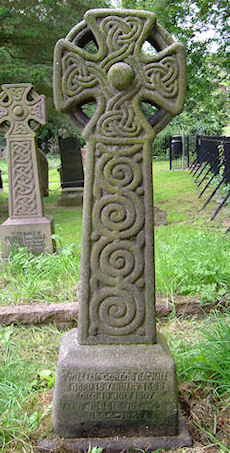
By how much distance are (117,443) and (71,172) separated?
10.4 meters

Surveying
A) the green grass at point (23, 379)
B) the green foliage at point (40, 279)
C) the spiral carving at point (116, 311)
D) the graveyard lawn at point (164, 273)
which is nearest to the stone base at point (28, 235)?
the graveyard lawn at point (164, 273)

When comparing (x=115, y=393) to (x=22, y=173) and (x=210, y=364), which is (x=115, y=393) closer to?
(x=210, y=364)

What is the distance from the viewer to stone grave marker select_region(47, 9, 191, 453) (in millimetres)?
2230

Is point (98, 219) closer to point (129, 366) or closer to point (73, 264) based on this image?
point (129, 366)

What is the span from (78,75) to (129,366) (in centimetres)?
164

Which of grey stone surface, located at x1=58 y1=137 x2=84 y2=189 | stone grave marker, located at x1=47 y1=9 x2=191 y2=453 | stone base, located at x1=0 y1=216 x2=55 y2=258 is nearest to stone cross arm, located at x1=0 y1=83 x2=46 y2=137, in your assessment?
stone base, located at x1=0 y1=216 x2=55 y2=258

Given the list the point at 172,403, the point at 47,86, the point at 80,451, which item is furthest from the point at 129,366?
the point at 47,86

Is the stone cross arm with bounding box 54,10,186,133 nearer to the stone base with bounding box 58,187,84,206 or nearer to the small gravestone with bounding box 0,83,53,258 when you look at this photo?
the small gravestone with bounding box 0,83,53,258

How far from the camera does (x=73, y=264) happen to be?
498 cm

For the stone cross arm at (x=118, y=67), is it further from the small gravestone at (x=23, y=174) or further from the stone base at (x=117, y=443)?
the small gravestone at (x=23, y=174)

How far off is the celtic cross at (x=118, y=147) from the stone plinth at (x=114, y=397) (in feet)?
0.55

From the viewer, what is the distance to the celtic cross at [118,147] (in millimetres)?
2223

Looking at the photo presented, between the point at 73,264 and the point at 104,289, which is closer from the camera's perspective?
the point at 104,289

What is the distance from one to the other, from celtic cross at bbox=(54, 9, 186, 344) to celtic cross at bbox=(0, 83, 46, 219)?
12.8 feet
